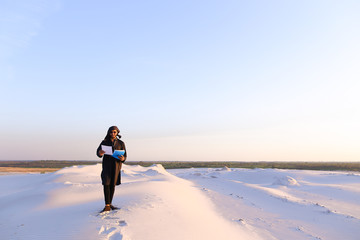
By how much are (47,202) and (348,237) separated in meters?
9.39

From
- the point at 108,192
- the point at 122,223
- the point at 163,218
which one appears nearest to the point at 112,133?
the point at 108,192

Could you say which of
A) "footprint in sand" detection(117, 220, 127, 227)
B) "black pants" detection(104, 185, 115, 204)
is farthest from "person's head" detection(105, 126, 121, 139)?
"footprint in sand" detection(117, 220, 127, 227)

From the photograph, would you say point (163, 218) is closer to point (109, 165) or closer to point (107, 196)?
point (107, 196)

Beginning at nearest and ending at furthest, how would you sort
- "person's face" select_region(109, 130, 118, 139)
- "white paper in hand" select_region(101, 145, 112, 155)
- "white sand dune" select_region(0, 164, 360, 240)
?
"white sand dune" select_region(0, 164, 360, 240) → "white paper in hand" select_region(101, 145, 112, 155) → "person's face" select_region(109, 130, 118, 139)

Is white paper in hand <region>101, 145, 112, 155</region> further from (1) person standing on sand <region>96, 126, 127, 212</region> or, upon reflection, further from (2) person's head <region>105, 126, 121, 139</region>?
(2) person's head <region>105, 126, 121, 139</region>

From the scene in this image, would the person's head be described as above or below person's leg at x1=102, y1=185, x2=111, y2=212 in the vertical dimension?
above

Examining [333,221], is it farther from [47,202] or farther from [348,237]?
[47,202]

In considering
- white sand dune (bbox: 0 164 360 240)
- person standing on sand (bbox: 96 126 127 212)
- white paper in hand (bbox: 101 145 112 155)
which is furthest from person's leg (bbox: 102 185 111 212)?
white paper in hand (bbox: 101 145 112 155)

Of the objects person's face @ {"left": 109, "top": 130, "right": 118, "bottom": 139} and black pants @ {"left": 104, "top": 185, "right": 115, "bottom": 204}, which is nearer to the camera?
black pants @ {"left": 104, "top": 185, "right": 115, "bottom": 204}

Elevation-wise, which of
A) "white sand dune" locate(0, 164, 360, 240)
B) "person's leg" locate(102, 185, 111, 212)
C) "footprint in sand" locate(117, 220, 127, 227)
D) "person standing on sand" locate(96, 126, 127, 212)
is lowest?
"white sand dune" locate(0, 164, 360, 240)

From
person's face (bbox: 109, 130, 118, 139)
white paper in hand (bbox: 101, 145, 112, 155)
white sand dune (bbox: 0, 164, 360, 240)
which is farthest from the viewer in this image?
person's face (bbox: 109, 130, 118, 139)

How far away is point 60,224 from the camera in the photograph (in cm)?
544

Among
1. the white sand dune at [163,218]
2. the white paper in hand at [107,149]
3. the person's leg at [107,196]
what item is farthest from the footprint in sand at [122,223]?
the white paper in hand at [107,149]

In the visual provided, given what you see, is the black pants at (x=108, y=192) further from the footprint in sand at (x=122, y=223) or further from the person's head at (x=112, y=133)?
the person's head at (x=112, y=133)
